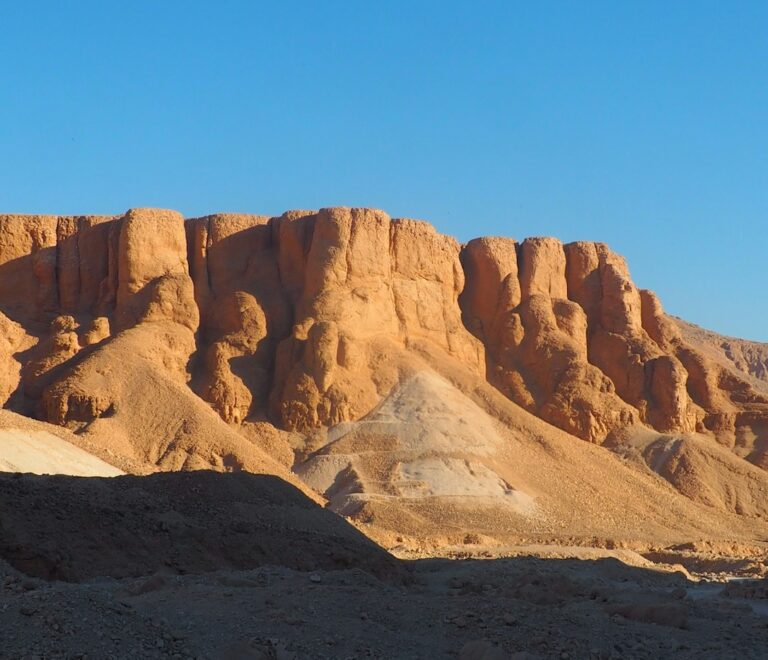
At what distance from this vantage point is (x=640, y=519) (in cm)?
4350

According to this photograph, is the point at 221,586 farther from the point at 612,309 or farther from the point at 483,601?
the point at 612,309

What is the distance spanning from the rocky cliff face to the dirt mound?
2056cm

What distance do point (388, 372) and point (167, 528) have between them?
28.1m

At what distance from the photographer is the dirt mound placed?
18.6 metres

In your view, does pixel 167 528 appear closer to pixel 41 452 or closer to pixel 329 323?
pixel 41 452

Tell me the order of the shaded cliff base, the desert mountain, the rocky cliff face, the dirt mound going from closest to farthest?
the shaded cliff base → the dirt mound → the desert mountain → the rocky cliff face

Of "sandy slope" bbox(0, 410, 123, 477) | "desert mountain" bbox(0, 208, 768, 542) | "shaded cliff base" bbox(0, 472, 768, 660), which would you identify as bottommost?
"shaded cliff base" bbox(0, 472, 768, 660)

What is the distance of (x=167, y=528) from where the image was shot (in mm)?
20500

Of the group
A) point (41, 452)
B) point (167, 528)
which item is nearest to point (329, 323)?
point (41, 452)

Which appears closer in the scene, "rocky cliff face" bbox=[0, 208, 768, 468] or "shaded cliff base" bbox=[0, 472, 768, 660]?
"shaded cliff base" bbox=[0, 472, 768, 660]

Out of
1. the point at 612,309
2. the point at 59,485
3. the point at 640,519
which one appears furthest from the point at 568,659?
the point at 612,309

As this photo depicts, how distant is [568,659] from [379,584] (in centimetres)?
380

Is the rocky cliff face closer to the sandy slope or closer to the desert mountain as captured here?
the desert mountain

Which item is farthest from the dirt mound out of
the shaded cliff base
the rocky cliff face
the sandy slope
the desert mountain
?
the rocky cliff face
